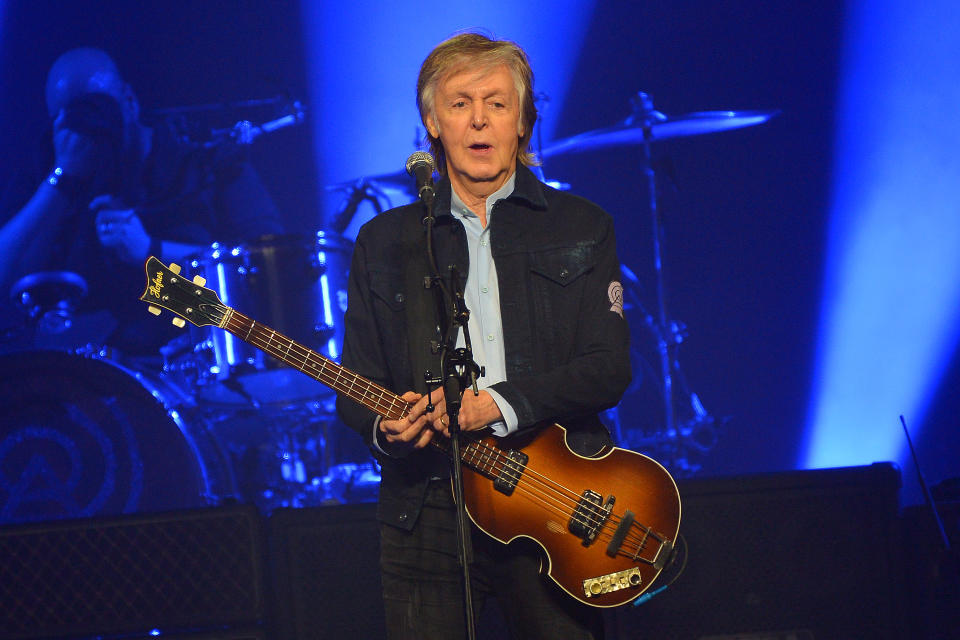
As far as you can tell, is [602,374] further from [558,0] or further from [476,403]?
[558,0]

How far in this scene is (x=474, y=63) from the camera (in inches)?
89.4

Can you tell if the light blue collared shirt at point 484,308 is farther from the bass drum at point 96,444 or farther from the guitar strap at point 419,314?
the bass drum at point 96,444

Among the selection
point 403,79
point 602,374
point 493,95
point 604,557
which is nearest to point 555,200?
point 493,95

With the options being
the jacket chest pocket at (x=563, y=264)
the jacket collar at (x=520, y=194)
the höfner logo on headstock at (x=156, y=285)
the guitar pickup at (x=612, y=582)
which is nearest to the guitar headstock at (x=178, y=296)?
the höfner logo on headstock at (x=156, y=285)

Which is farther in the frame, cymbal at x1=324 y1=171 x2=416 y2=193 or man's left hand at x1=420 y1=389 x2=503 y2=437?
cymbal at x1=324 y1=171 x2=416 y2=193

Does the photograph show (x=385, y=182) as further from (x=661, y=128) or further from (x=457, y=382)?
(x=457, y=382)

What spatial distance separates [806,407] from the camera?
511cm

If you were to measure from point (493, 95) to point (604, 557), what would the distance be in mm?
1200

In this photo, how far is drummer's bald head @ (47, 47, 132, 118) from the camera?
208 inches

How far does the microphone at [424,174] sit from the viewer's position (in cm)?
195

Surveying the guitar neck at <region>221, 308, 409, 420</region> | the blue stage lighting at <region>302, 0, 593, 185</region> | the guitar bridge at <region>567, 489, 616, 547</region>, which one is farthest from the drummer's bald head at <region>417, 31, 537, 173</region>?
the blue stage lighting at <region>302, 0, 593, 185</region>

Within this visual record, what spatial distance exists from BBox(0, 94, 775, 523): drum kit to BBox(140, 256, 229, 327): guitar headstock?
2.54 meters

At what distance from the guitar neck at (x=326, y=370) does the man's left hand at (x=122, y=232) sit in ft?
10.4

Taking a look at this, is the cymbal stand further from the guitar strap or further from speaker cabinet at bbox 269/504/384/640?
the guitar strap
